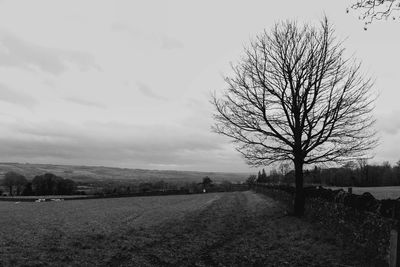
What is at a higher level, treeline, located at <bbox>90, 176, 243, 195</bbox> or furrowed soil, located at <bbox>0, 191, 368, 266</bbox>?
treeline, located at <bbox>90, 176, 243, 195</bbox>

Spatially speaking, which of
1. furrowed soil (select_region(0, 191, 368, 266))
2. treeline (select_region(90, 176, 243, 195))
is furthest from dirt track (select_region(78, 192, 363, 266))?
treeline (select_region(90, 176, 243, 195))

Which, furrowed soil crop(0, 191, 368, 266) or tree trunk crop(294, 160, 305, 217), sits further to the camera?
tree trunk crop(294, 160, 305, 217)

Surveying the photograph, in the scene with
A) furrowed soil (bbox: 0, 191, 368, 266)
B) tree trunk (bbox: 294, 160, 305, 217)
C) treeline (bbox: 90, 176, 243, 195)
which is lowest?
furrowed soil (bbox: 0, 191, 368, 266)

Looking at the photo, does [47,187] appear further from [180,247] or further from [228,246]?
[228,246]

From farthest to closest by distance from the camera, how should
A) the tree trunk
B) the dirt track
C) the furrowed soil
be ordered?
the tree trunk → the dirt track → the furrowed soil

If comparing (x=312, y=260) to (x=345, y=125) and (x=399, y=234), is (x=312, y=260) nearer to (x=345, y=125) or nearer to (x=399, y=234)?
(x=399, y=234)

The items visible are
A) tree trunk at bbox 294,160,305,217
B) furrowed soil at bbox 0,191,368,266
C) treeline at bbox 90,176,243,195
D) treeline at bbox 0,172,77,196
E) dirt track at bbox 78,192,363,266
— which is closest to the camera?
furrowed soil at bbox 0,191,368,266

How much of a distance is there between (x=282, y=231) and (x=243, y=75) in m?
11.7

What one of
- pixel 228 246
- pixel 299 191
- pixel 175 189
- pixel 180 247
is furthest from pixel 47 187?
pixel 228 246

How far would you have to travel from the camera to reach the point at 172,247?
636 inches

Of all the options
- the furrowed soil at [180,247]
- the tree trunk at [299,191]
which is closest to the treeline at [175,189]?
the tree trunk at [299,191]

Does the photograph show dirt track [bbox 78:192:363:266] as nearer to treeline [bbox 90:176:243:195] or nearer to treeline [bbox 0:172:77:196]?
treeline [bbox 90:176:243:195]

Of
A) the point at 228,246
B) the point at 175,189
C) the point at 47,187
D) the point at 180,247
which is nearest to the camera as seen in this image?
the point at 180,247

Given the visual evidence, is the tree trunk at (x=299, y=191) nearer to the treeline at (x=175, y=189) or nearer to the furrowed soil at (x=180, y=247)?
the furrowed soil at (x=180, y=247)
